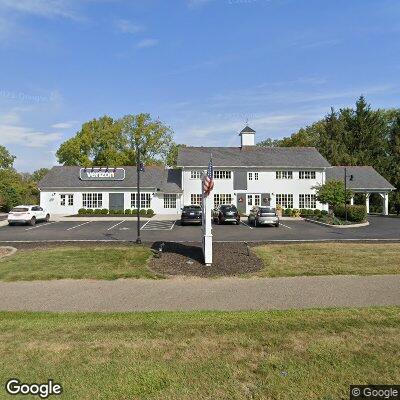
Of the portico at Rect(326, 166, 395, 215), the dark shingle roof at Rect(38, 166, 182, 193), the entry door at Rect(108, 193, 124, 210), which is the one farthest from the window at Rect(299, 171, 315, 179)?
the entry door at Rect(108, 193, 124, 210)

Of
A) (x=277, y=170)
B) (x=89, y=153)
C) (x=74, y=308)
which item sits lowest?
(x=74, y=308)

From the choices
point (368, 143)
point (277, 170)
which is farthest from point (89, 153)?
point (368, 143)

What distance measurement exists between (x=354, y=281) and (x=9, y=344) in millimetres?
8219

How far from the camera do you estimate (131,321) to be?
22.2 ft

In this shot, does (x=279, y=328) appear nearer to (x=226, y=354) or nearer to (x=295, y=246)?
(x=226, y=354)

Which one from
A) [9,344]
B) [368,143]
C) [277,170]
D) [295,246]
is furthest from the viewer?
[368,143]

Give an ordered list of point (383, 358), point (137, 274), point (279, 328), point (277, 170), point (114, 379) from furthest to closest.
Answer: point (277, 170)
point (137, 274)
point (279, 328)
point (383, 358)
point (114, 379)

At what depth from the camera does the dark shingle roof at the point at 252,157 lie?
39844mm

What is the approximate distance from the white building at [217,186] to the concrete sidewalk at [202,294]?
29.6 metres

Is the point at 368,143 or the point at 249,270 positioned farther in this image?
the point at 368,143

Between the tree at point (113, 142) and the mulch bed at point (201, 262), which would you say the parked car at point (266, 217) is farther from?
the tree at point (113, 142)

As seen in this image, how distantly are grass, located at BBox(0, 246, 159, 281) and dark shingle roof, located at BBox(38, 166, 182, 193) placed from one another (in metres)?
25.8

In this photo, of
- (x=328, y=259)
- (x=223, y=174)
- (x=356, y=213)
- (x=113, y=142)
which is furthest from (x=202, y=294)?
(x=113, y=142)

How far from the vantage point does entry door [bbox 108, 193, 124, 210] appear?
40.1 metres
